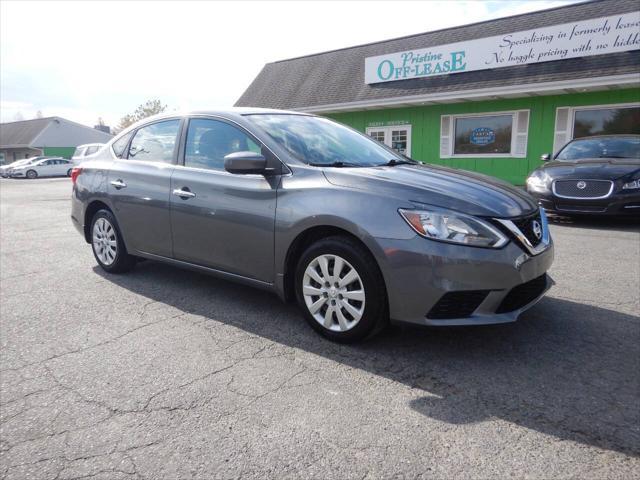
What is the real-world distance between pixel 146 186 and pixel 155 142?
0.47 metres

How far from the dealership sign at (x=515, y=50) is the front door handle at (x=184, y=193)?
12329 mm

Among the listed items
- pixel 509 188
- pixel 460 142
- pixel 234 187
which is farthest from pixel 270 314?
pixel 460 142

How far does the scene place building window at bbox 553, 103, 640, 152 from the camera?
12281 millimetres

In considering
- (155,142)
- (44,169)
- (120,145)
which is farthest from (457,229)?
(44,169)

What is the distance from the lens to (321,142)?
12.5ft

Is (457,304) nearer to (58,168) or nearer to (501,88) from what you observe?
(501,88)

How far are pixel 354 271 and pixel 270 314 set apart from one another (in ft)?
3.53

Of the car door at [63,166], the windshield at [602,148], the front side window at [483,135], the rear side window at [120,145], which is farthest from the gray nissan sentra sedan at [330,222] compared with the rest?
the car door at [63,166]

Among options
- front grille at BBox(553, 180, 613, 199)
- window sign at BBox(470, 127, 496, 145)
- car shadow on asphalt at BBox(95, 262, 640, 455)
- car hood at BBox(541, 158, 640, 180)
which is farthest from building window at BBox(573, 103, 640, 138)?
car shadow on asphalt at BBox(95, 262, 640, 455)

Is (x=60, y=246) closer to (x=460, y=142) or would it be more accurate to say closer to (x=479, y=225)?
(x=479, y=225)

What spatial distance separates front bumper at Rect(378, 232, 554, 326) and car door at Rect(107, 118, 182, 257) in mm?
2206

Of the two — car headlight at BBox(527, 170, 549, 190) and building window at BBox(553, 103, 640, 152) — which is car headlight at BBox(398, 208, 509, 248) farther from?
building window at BBox(553, 103, 640, 152)

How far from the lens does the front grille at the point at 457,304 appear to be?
9.17 feet

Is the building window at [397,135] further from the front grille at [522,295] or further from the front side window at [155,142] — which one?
the front grille at [522,295]
